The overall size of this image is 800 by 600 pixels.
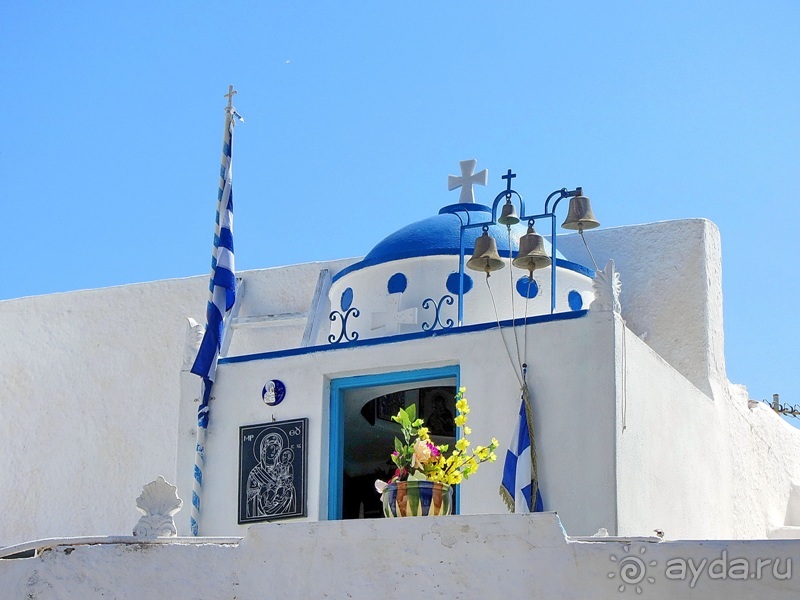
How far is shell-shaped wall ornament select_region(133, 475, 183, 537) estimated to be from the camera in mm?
8000

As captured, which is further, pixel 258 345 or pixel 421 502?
pixel 258 345

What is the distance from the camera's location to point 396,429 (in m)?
12.2

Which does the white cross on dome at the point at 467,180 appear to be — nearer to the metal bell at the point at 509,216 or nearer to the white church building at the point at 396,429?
the white church building at the point at 396,429

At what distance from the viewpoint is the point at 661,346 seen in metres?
13.1

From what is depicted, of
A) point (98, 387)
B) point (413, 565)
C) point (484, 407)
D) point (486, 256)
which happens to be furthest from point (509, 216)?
point (98, 387)

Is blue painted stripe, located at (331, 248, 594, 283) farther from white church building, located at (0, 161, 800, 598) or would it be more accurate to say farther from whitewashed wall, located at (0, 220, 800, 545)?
whitewashed wall, located at (0, 220, 800, 545)

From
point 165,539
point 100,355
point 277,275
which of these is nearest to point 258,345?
point 277,275

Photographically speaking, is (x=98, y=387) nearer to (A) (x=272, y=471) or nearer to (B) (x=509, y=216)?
(A) (x=272, y=471)

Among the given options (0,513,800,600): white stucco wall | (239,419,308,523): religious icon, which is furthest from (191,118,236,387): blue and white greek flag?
(0,513,800,600): white stucco wall

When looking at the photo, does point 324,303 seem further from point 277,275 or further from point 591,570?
point 591,570

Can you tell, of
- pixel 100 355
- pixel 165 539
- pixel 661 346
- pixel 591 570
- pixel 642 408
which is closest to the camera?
pixel 591 570

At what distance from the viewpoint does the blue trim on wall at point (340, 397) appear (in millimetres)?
10430

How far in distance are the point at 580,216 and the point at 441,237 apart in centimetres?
159

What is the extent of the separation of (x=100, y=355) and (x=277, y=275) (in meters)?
2.57
